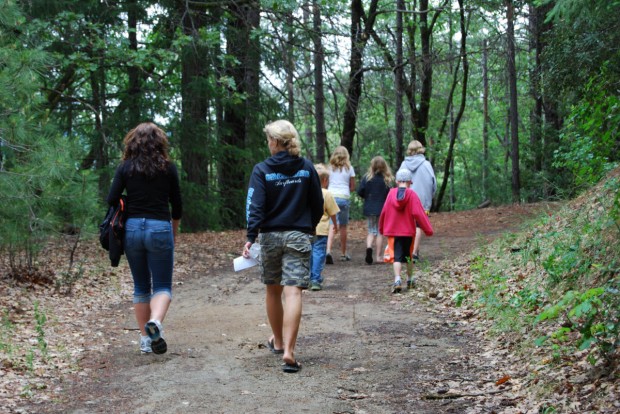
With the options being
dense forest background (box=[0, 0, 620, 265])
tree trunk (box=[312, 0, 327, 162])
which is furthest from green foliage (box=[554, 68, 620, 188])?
tree trunk (box=[312, 0, 327, 162])

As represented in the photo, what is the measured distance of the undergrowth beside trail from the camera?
4605mm

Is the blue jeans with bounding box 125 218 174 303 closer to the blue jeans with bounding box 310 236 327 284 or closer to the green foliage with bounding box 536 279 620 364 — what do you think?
the green foliage with bounding box 536 279 620 364

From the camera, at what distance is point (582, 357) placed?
515cm

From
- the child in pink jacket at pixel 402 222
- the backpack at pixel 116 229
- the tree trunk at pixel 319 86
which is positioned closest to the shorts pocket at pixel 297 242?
the backpack at pixel 116 229

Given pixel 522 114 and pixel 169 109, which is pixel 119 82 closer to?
pixel 169 109

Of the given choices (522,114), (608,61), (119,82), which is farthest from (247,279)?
(522,114)

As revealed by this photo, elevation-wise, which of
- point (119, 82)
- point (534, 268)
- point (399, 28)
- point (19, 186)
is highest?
point (399, 28)

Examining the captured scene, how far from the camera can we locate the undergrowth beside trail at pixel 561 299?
181 inches

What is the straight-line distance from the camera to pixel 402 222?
9.72 meters

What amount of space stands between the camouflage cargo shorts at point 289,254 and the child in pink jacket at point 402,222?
3.81 meters

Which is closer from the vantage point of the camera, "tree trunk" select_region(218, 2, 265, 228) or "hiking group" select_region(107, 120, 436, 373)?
"hiking group" select_region(107, 120, 436, 373)

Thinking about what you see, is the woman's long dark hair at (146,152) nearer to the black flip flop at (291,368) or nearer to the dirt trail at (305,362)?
the dirt trail at (305,362)

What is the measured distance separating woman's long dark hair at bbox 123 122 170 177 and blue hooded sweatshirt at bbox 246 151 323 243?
98 centimetres

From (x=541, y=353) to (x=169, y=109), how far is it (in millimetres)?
13500
